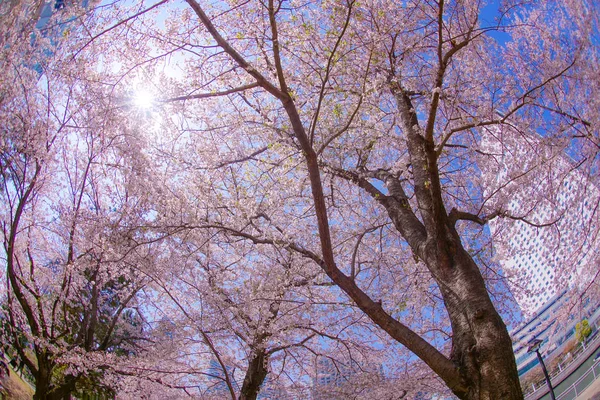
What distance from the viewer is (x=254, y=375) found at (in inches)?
259

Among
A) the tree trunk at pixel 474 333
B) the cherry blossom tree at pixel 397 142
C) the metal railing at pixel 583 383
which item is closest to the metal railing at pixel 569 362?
the metal railing at pixel 583 383

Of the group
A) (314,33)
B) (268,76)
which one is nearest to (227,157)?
(268,76)

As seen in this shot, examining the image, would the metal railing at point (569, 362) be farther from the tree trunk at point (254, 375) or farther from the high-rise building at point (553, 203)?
the tree trunk at point (254, 375)

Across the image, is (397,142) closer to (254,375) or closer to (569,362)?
(254,375)

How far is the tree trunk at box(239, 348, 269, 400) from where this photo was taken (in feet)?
21.0

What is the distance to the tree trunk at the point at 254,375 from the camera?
6414 millimetres

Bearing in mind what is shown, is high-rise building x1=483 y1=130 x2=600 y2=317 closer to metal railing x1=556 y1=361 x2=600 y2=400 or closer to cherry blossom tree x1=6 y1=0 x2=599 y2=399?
cherry blossom tree x1=6 y1=0 x2=599 y2=399

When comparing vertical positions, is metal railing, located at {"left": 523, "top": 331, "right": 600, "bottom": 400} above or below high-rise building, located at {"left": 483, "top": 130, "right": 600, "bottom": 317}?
above

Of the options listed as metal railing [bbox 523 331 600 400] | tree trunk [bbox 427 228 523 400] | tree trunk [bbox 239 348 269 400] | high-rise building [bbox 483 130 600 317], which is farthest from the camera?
metal railing [bbox 523 331 600 400]

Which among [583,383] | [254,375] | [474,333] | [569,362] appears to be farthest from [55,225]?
[569,362]

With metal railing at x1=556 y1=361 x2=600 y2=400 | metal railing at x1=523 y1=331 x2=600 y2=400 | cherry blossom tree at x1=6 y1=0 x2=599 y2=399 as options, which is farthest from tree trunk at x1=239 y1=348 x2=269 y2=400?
metal railing at x1=523 y1=331 x2=600 y2=400

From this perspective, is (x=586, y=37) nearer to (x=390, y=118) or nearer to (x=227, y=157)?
(x=390, y=118)

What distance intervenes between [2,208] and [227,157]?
414 centimetres

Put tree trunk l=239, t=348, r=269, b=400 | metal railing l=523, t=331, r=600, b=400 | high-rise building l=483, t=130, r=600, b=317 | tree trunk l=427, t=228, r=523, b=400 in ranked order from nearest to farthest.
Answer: tree trunk l=427, t=228, r=523, b=400
high-rise building l=483, t=130, r=600, b=317
tree trunk l=239, t=348, r=269, b=400
metal railing l=523, t=331, r=600, b=400
